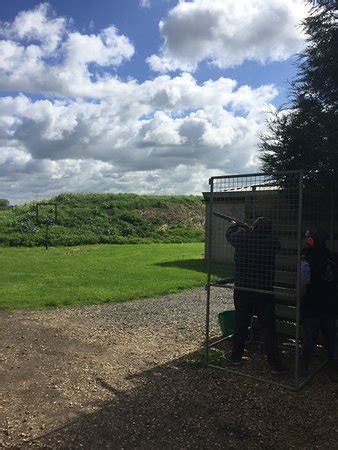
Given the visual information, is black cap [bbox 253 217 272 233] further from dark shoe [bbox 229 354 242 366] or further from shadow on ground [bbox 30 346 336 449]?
shadow on ground [bbox 30 346 336 449]

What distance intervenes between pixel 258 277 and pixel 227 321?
1.69m

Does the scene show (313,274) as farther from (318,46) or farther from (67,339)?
(67,339)

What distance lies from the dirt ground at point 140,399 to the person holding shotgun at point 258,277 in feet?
2.25

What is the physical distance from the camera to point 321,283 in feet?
20.2

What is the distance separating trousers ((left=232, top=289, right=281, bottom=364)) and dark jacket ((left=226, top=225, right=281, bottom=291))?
177 millimetres

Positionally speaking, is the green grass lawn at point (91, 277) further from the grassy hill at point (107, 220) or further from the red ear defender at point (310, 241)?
the grassy hill at point (107, 220)

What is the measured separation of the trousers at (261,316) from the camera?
6.50 metres

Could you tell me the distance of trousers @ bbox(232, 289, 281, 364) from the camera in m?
6.50

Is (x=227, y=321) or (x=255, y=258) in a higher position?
(x=255, y=258)

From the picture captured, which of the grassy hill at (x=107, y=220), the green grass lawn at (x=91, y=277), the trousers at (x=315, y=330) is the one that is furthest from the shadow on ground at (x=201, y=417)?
the grassy hill at (x=107, y=220)

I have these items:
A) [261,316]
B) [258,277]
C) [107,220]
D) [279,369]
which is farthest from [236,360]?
[107,220]

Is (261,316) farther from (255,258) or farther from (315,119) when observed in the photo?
(315,119)

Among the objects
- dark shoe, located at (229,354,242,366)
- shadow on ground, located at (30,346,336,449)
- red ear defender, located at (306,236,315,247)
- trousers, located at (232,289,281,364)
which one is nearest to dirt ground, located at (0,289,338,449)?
shadow on ground, located at (30,346,336,449)

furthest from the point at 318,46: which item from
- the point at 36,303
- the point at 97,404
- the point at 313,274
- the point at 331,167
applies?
the point at 36,303
